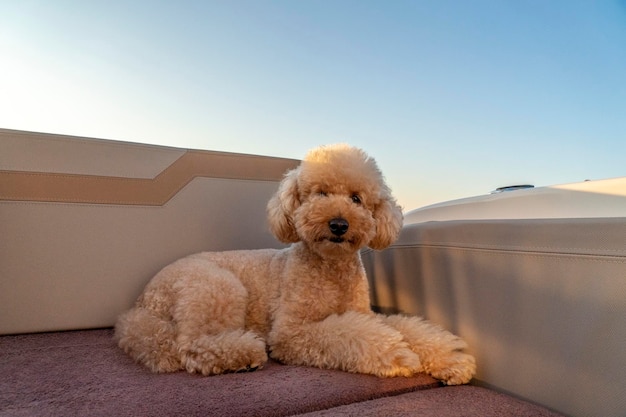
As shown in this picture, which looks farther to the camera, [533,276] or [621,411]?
[533,276]

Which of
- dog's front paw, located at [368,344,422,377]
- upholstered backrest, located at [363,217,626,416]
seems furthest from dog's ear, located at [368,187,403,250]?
dog's front paw, located at [368,344,422,377]

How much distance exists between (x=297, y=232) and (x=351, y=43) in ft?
4.84

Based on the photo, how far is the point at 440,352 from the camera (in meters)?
1.15

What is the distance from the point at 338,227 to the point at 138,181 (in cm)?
107

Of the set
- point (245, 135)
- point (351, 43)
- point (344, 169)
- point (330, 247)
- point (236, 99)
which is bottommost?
point (330, 247)

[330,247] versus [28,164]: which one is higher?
[28,164]

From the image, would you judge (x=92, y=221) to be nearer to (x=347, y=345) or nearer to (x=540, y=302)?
(x=347, y=345)

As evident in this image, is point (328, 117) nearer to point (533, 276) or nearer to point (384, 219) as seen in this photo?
point (384, 219)

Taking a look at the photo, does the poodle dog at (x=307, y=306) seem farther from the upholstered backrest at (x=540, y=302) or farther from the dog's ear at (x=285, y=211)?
the upholstered backrest at (x=540, y=302)

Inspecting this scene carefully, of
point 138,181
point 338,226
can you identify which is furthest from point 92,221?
point 338,226

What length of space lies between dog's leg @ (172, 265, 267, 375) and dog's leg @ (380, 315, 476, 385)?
0.47 meters

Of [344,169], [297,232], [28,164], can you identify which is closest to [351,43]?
[344,169]

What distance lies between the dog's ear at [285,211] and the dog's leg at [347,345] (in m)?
0.31

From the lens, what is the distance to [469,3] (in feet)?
7.58
